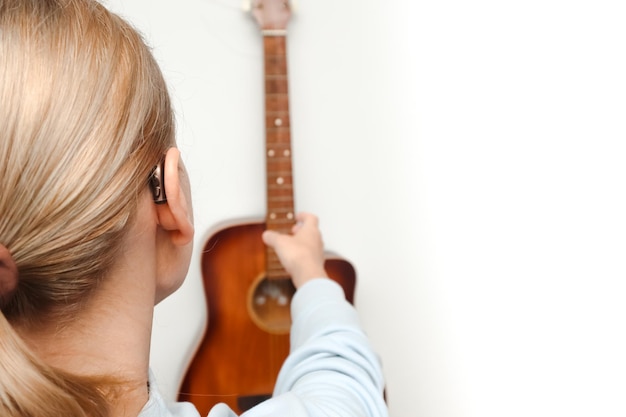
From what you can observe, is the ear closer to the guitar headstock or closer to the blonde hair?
the blonde hair

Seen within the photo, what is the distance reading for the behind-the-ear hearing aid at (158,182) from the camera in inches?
20.7

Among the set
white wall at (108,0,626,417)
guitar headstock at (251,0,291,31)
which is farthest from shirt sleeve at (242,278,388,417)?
guitar headstock at (251,0,291,31)

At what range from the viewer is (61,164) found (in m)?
0.45

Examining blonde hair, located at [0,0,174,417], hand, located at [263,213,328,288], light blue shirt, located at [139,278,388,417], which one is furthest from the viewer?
hand, located at [263,213,328,288]

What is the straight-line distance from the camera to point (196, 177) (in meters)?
1.01

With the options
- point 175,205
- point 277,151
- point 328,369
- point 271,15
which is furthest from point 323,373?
point 271,15

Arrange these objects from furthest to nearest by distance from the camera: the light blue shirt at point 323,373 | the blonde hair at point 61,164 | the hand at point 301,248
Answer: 1. the hand at point 301,248
2. the light blue shirt at point 323,373
3. the blonde hair at point 61,164

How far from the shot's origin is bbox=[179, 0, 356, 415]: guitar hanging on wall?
3.18 ft

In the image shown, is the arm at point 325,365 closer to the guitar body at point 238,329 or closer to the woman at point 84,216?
the woman at point 84,216

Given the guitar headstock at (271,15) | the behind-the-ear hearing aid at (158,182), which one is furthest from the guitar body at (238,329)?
the behind-the-ear hearing aid at (158,182)

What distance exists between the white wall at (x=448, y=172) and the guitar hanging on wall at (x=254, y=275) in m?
0.04

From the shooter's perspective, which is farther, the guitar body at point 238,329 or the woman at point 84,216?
the guitar body at point 238,329

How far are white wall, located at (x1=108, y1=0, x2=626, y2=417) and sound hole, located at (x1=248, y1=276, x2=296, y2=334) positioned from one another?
0.09 metres

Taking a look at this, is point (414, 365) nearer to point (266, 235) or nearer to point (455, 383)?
point (455, 383)
